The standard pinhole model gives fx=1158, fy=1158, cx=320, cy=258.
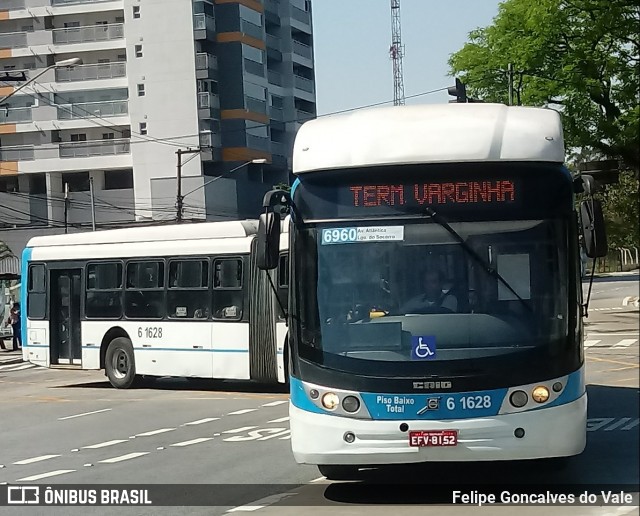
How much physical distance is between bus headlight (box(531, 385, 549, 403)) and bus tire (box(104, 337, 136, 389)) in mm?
14851

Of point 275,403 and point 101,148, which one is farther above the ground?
point 101,148

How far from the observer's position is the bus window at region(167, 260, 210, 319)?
21.4m

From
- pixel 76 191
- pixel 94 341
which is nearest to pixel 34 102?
pixel 76 191

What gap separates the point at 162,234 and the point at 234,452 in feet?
32.2

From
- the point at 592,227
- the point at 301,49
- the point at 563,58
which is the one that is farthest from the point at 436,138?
the point at 301,49

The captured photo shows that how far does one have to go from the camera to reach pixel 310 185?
31.8ft

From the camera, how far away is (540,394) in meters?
8.73

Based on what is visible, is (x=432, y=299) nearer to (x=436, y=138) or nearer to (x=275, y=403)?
(x=436, y=138)

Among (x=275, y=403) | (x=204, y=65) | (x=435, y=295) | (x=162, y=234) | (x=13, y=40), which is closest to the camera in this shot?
(x=435, y=295)

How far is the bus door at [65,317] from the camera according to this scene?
23.7 meters

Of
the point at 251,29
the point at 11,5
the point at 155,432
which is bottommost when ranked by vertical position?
the point at 155,432

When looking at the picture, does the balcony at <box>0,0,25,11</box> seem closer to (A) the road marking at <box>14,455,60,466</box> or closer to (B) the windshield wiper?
(A) the road marking at <box>14,455,60,466</box>

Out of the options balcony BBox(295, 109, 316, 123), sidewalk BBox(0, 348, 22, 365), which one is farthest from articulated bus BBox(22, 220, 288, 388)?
balcony BBox(295, 109, 316, 123)

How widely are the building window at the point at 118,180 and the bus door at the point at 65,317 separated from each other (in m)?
52.5
